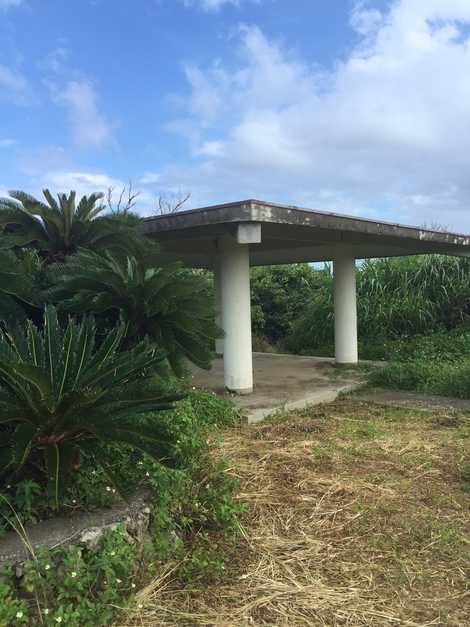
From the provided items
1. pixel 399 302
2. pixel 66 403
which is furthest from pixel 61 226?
pixel 399 302

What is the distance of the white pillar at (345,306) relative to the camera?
9.42 meters

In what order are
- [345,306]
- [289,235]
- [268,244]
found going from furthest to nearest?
1. [345,306]
2. [268,244]
3. [289,235]

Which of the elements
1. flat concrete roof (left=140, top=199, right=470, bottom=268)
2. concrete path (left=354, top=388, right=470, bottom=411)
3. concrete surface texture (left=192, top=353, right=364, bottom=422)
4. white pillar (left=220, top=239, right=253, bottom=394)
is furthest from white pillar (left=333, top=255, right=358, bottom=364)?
white pillar (left=220, top=239, right=253, bottom=394)

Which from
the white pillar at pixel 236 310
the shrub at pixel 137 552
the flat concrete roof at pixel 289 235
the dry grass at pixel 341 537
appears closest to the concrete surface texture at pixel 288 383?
the white pillar at pixel 236 310

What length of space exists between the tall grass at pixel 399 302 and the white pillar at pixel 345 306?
7.48ft

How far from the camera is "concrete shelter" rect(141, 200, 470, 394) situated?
572cm

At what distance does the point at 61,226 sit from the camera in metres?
5.50

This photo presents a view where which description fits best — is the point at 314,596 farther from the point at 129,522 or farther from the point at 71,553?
the point at 71,553

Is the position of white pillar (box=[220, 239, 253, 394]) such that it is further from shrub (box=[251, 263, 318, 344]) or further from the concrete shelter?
shrub (box=[251, 263, 318, 344])

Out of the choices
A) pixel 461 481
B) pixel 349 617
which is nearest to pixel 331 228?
pixel 461 481

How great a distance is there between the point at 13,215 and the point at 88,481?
3.43 meters

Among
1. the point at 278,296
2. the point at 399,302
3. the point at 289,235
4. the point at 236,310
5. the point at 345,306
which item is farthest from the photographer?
the point at 278,296

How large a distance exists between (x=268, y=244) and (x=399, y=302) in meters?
4.58

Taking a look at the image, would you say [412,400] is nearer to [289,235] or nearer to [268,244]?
[289,235]
